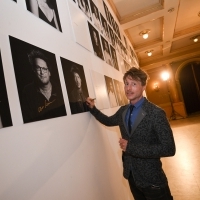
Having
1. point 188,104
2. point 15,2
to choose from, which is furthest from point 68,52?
point 188,104

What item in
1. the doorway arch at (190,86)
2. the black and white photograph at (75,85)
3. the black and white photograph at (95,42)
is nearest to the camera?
the black and white photograph at (75,85)

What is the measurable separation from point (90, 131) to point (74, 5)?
1194 mm

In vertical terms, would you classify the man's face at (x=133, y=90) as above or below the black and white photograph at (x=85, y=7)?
below

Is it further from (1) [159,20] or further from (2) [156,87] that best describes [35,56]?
(2) [156,87]

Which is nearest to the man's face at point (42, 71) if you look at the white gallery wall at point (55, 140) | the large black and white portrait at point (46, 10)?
the white gallery wall at point (55, 140)

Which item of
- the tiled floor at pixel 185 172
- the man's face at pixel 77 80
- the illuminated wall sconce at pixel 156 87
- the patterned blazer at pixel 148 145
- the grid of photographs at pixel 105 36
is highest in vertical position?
the grid of photographs at pixel 105 36

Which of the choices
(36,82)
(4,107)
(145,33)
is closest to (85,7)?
(36,82)

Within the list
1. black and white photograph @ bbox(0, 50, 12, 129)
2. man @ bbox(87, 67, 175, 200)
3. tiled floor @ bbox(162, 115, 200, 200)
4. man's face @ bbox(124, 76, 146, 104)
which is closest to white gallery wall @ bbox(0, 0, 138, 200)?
black and white photograph @ bbox(0, 50, 12, 129)

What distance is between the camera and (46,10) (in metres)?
1.24

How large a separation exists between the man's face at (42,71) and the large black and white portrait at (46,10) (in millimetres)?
323

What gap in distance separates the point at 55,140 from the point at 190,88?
12674mm

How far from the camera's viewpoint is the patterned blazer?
1.36 m

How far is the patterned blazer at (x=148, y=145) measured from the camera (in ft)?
4.46

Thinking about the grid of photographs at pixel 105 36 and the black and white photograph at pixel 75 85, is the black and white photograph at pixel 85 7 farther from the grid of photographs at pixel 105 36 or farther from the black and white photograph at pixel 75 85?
the black and white photograph at pixel 75 85
